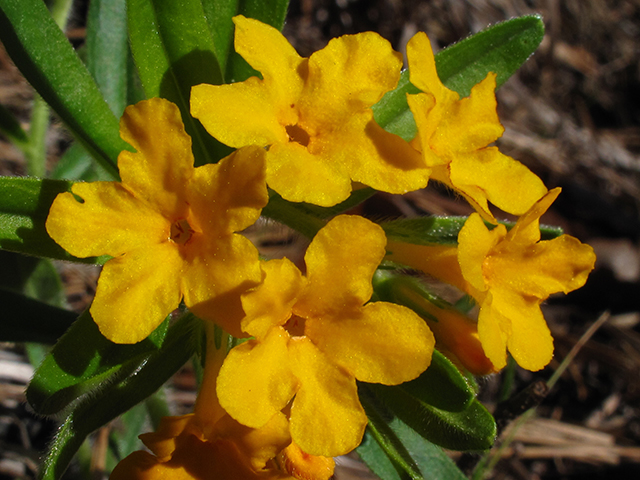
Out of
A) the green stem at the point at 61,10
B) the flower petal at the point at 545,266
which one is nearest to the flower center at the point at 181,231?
the flower petal at the point at 545,266

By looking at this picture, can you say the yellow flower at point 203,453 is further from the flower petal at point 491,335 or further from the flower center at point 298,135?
the flower center at point 298,135

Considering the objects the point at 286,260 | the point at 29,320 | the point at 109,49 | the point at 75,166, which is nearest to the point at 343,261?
the point at 286,260

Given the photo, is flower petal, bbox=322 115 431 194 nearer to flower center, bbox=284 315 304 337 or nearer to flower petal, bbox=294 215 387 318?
flower petal, bbox=294 215 387 318

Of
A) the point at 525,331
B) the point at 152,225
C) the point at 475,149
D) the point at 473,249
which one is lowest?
the point at 525,331

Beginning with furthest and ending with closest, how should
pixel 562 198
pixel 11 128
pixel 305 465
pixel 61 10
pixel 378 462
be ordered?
pixel 562 198
pixel 61 10
pixel 11 128
pixel 378 462
pixel 305 465

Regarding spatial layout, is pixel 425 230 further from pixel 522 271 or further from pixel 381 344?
pixel 381 344

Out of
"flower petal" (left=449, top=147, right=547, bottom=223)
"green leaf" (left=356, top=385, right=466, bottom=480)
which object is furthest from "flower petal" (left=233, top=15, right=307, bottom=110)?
"green leaf" (left=356, top=385, right=466, bottom=480)
